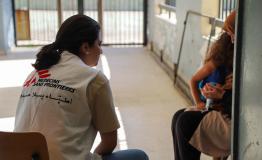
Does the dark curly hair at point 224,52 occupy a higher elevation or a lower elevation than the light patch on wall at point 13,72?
higher

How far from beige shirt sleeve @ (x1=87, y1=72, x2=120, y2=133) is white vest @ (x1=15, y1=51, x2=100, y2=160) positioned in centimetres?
2

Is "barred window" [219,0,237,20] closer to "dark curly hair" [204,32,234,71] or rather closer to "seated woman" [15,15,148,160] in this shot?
"dark curly hair" [204,32,234,71]

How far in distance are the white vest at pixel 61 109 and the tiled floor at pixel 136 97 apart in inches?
63.5

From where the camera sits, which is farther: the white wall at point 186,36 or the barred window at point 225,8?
the white wall at point 186,36

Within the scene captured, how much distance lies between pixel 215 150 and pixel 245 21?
1.02m

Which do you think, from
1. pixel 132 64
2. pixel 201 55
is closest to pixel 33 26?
pixel 132 64

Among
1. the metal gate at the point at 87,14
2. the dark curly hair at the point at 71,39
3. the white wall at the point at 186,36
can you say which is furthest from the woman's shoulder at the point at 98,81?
the metal gate at the point at 87,14

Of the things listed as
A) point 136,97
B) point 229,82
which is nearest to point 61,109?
point 229,82

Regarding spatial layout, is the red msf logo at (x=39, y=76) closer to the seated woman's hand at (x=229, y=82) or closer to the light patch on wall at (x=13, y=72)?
the seated woman's hand at (x=229, y=82)

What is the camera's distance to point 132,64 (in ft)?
21.5

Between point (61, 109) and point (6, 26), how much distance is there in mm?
6188

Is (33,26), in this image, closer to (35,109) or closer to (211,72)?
(211,72)

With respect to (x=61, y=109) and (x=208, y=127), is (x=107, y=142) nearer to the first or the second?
(x=61, y=109)

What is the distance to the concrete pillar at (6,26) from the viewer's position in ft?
23.5
